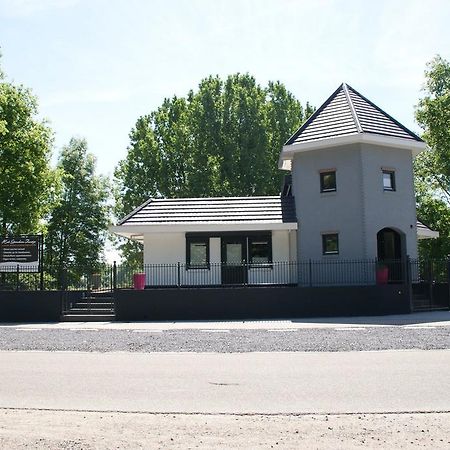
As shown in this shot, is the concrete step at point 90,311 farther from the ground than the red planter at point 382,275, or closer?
closer

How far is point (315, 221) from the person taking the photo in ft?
86.5

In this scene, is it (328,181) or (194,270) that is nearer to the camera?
(328,181)

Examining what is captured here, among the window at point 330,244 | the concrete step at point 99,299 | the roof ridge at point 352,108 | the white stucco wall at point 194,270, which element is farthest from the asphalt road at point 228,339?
the roof ridge at point 352,108

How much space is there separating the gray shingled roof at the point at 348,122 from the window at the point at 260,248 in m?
4.68

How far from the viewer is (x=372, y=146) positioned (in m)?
25.8

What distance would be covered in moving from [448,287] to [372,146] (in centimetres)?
685

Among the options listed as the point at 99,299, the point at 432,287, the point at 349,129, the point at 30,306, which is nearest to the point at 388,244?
the point at 432,287

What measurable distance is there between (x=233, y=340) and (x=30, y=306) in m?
11.3

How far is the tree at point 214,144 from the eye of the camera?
4697cm

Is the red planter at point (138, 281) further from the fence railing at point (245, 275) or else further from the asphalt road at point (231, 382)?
the asphalt road at point (231, 382)

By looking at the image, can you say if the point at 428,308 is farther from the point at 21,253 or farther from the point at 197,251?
the point at 21,253

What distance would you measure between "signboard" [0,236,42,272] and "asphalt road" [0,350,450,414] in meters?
12.1

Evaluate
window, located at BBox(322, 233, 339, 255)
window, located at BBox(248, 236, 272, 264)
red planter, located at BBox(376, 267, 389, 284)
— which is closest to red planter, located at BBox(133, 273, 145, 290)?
window, located at BBox(248, 236, 272, 264)

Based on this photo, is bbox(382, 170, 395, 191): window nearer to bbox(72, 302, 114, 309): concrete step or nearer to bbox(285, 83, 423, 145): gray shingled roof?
bbox(285, 83, 423, 145): gray shingled roof
